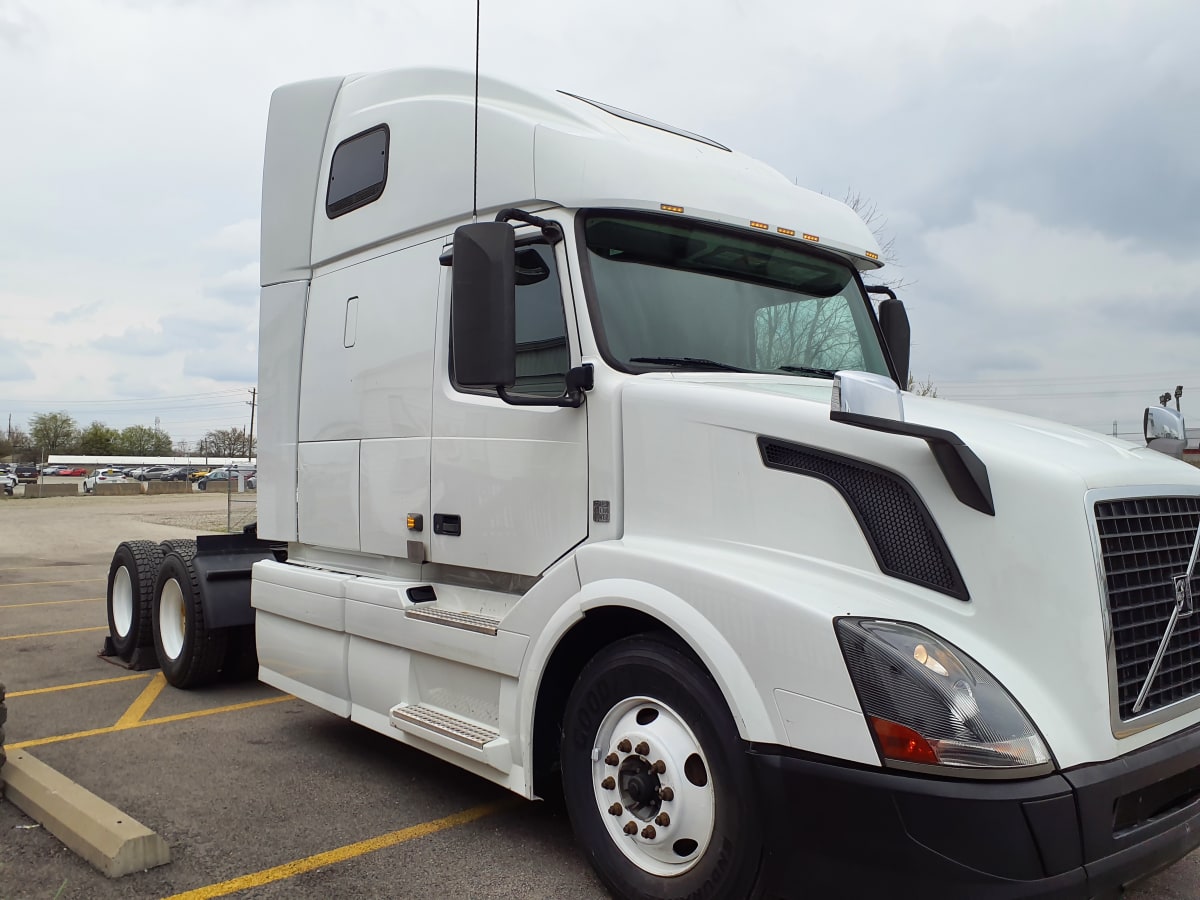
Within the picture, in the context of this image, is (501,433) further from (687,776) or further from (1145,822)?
(1145,822)

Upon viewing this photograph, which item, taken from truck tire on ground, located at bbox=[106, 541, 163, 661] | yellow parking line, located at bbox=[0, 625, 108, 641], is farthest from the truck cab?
yellow parking line, located at bbox=[0, 625, 108, 641]

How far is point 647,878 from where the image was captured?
125 inches

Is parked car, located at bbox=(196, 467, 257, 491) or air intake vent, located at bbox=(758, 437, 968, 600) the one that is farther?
parked car, located at bbox=(196, 467, 257, 491)

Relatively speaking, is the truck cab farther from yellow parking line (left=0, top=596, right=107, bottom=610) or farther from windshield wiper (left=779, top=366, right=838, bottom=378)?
yellow parking line (left=0, top=596, right=107, bottom=610)

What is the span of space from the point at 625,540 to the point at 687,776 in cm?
87

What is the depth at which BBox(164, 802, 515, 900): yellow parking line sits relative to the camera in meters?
3.55

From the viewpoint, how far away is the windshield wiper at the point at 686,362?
12.0 ft

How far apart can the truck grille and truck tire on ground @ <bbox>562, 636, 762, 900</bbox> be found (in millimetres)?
1164

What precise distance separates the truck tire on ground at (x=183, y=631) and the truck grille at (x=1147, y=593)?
5.83m

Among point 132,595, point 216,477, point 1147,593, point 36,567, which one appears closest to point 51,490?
point 216,477

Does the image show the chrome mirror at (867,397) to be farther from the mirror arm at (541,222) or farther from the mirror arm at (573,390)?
the mirror arm at (541,222)

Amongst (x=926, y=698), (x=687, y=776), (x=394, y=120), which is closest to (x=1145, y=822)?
(x=926, y=698)

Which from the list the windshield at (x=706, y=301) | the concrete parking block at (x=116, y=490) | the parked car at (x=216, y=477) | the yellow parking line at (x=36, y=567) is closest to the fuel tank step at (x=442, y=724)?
the windshield at (x=706, y=301)

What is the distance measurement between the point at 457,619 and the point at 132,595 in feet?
15.3
